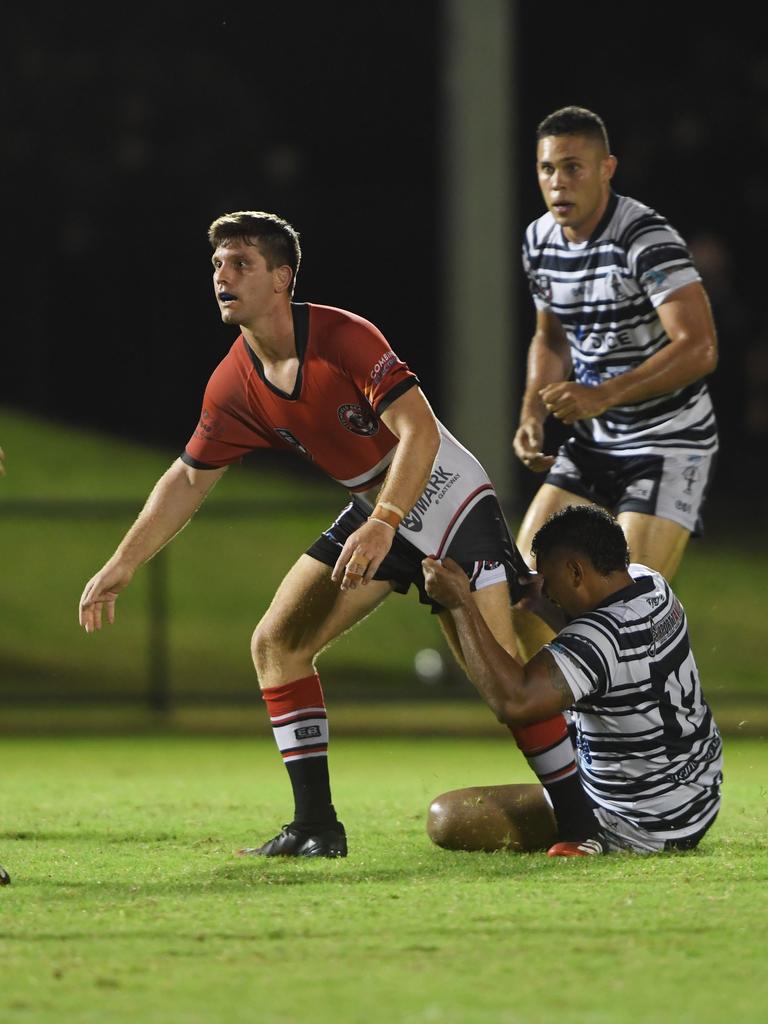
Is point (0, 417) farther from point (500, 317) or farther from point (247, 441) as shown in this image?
point (247, 441)

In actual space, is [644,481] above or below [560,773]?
above

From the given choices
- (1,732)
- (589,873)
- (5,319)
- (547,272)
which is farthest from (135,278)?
(589,873)

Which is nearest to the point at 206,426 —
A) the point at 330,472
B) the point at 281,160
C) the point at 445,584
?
the point at 330,472

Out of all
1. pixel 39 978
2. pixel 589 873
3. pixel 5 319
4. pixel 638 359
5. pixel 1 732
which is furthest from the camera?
pixel 5 319

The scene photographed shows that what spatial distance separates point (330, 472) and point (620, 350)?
1.43 metres

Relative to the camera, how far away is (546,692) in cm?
624

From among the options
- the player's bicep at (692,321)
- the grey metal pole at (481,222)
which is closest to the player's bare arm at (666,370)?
the player's bicep at (692,321)

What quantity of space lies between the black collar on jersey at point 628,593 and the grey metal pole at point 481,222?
834 cm

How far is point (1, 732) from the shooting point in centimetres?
1317

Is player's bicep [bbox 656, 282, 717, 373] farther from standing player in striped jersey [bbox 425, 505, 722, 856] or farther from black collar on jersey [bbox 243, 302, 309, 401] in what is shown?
black collar on jersey [bbox 243, 302, 309, 401]

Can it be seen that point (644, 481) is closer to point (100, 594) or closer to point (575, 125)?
point (575, 125)

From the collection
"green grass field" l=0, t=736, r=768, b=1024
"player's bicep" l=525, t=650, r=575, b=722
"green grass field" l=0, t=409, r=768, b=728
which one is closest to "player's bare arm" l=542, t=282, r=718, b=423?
"player's bicep" l=525, t=650, r=575, b=722

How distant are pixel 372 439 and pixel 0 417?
15.1m

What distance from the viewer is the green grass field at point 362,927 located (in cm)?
443
